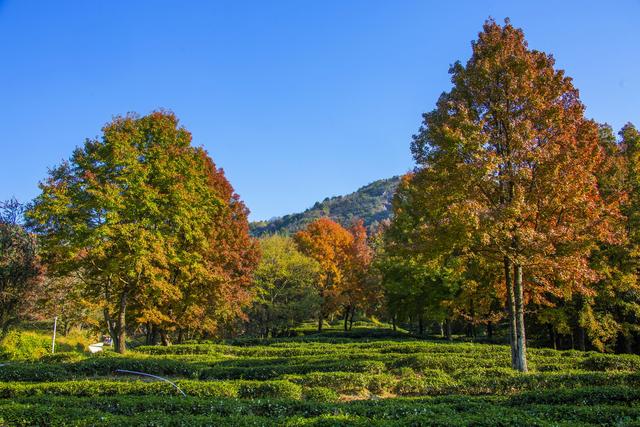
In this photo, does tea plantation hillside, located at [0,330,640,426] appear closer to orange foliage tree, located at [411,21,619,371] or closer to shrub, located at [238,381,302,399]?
shrub, located at [238,381,302,399]

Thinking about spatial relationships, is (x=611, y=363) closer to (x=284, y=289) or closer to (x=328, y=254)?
(x=284, y=289)

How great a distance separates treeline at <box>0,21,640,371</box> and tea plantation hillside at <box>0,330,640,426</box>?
2.72m

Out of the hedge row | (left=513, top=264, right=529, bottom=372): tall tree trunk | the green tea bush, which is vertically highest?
(left=513, top=264, right=529, bottom=372): tall tree trunk

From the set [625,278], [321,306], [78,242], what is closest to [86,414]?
[78,242]

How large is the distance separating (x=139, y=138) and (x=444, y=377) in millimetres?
20034

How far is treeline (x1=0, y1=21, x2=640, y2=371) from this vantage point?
14.9m

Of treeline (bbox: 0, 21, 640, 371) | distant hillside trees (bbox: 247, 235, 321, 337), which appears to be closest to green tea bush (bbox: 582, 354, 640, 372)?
treeline (bbox: 0, 21, 640, 371)

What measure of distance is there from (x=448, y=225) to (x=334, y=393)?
680 cm

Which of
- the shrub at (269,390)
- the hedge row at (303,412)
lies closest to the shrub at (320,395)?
the shrub at (269,390)

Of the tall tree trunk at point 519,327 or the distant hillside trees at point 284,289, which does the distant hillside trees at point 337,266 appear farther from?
the tall tree trunk at point 519,327

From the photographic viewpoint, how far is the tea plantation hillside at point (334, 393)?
834cm

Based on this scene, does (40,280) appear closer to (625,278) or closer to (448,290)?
(448,290)

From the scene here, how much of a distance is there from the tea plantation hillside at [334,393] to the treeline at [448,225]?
272 cm

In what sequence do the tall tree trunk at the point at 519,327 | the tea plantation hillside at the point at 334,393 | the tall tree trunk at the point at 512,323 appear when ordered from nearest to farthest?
the tea plantation hillside at the point at 334,393
the tall tree trunk at the point at 519,327
the tall tree trunk at the point at 512,323
